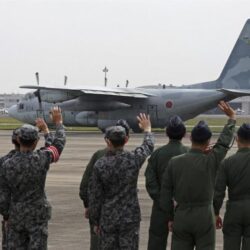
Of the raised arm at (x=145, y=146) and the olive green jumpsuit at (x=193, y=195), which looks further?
the raised arm at (x=145, y=146)

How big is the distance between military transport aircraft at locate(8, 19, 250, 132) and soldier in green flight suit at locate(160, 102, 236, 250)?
3877 cm

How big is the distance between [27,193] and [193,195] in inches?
71.8

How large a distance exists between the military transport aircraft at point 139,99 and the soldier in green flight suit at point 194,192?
127ft

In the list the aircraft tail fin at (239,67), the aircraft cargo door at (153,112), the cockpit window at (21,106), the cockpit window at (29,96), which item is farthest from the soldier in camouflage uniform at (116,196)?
the cockpit window at (21,106)

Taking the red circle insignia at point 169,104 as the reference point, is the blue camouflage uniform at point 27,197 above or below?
above

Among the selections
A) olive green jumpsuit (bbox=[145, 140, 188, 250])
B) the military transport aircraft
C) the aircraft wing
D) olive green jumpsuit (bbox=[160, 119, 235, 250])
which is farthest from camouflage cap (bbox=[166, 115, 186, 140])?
the aircraft wing

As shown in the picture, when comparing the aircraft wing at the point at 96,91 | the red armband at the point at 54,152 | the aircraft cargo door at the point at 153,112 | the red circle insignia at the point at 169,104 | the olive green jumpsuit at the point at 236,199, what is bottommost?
the aircraft cargo door at the point at 153,112

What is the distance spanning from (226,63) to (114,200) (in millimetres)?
46286

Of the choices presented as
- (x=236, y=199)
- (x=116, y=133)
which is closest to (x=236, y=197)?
(x=236, y=199)

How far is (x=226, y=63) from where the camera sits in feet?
175

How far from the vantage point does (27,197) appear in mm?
7945

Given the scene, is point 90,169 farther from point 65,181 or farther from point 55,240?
point 65,181

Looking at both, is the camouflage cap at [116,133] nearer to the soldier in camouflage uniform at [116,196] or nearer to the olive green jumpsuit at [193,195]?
the soldier in camouflage uniform at [116,196]

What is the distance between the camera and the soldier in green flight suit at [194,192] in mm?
7945
